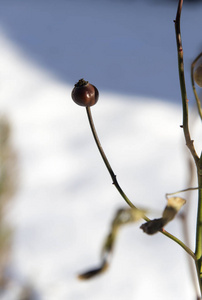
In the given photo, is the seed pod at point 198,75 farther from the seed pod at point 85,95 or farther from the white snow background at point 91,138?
the white snow background at point 91,138

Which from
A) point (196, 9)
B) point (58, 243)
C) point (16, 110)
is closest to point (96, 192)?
point (58, 243)

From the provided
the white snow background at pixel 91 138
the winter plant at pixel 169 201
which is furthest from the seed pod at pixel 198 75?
the white snow background at pixel 91 138

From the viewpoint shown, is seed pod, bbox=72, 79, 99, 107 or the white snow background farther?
the white snow background

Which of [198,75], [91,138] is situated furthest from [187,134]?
[91,138]

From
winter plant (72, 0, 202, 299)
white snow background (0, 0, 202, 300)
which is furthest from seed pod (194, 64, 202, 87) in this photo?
white snow background (0, 0, 202, 300)

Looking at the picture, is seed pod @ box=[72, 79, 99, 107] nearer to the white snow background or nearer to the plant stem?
the plant stem

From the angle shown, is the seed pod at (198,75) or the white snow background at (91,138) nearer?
the seed pod at (198,75)

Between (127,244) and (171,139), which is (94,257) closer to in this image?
(127,244)

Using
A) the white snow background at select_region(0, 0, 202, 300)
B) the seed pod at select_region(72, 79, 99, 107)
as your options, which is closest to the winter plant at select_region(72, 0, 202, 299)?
the seed pod at select_region(72, 79, 99, 107)
